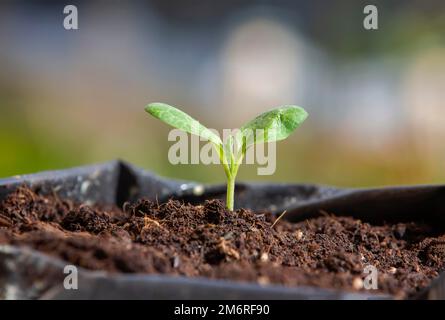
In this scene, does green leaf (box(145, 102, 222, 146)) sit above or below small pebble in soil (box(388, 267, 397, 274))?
above

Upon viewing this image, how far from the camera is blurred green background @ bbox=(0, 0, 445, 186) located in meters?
3.09

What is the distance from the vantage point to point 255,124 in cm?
124

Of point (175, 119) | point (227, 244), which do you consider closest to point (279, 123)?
point (175, 119)

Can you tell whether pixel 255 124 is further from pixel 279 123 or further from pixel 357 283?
pixel 357 283

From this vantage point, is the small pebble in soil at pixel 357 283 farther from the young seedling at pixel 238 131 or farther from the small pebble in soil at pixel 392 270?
the young seedling at pixel 238 131

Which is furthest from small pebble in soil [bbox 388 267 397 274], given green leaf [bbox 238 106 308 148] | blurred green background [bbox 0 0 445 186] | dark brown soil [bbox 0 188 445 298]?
blurred green background [bbox 0 0 445 186]

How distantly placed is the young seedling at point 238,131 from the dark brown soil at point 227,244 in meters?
0.13

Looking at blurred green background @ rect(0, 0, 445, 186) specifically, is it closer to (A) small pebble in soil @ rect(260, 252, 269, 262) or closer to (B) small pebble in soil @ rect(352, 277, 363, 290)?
(A) small pebble in soil @ rect(260, 252, 269, 262)

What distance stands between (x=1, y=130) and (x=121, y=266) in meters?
2.29

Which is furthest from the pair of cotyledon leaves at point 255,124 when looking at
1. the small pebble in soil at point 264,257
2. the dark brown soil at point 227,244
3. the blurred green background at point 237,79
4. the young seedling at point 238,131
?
the blurred green background at point 237,79

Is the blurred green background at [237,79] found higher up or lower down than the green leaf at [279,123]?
higher up

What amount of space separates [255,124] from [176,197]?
55 centimetres

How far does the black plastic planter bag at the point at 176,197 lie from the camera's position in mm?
773

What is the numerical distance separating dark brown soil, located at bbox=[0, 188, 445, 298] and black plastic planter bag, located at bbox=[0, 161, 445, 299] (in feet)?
0.13
